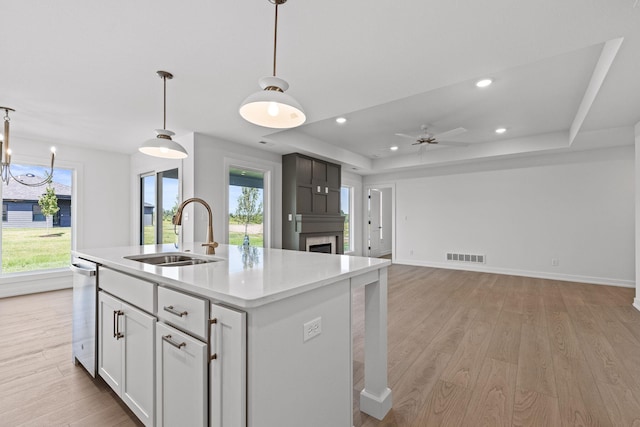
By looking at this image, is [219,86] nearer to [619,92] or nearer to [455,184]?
[619,92]

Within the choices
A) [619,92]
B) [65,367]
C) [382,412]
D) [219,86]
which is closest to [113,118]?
[219,86]

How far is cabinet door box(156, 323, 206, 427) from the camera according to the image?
115cm

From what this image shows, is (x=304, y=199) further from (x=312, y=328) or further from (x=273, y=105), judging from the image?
(x=312, y=328)

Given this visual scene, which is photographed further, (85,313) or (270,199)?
(270,199)

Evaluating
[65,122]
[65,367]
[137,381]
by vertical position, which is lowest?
[65,367]

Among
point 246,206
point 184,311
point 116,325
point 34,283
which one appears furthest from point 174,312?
point 34,283

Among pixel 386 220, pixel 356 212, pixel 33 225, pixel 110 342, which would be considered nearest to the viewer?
pixel 110 342

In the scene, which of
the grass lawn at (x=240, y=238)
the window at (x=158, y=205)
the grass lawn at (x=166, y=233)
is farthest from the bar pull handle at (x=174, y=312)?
the grass lawn at (x=166, y=233)

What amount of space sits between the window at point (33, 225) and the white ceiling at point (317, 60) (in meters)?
0.85

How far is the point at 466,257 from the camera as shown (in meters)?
6.40

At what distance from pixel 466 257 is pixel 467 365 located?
4.61 m

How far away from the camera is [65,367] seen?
2.27 metres

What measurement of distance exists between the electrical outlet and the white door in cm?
719

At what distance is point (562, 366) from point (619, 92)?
8.83 feet
